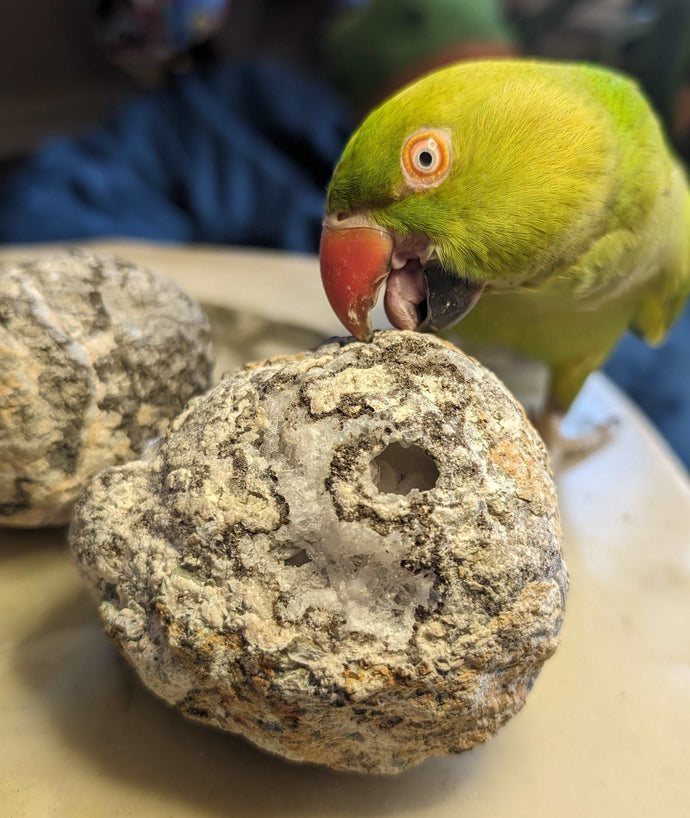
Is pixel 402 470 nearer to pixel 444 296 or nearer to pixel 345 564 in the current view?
pixel 345 564

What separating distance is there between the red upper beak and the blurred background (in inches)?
47.9

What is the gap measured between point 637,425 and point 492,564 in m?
0.93

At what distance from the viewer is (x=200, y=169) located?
2203 millimetres

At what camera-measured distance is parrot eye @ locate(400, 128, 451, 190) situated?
0.78 meters

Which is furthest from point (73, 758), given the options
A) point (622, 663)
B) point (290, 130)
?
point (290, 130)

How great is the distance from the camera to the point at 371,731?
0.63 meters

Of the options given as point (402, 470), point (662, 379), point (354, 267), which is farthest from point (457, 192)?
point (662, 379)

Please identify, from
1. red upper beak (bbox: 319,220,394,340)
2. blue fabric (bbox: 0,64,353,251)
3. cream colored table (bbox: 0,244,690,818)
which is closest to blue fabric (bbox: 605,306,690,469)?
cream colored table (bbox: 0,244,690,818)

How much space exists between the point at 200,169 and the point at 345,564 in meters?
1.85

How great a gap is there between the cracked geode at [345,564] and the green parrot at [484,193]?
172mm

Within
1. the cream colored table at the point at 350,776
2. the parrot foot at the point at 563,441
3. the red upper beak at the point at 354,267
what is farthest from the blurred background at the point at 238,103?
the red upper beak at the point at 354,267

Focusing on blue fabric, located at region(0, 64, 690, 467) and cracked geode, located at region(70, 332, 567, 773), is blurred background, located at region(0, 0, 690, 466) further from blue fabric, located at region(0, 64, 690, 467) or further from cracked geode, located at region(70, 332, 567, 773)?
cracked geode, located at region(70, 332, 567, 773)

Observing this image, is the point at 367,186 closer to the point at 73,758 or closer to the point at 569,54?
the point at 73,758

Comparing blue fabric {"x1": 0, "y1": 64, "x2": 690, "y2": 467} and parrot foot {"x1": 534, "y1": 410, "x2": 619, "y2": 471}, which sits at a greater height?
parrot foot {"x1": 534, "y1": 410, "x2": 619, "y2": 471}
